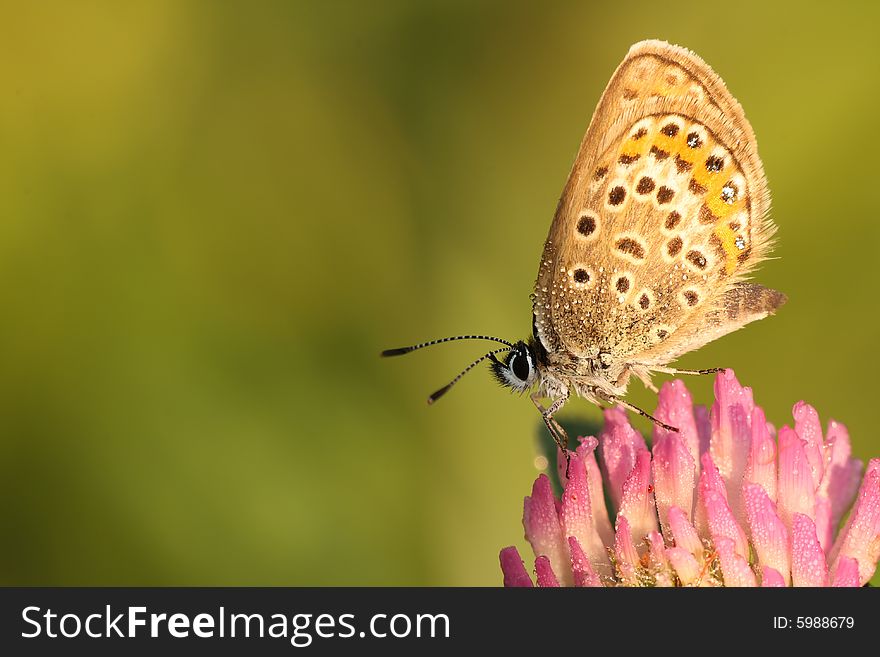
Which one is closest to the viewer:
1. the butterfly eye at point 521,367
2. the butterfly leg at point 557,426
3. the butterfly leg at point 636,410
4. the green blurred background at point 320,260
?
the butterfly leg at point 636,410

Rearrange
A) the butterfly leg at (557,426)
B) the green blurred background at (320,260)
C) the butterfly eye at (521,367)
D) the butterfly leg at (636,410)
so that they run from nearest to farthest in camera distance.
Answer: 1. the butterfly leg at (636,410)
2. the butterfly leg at (557,426)
3. the butterfly eye at (521,367)
4. the green blurred background at (320,260)

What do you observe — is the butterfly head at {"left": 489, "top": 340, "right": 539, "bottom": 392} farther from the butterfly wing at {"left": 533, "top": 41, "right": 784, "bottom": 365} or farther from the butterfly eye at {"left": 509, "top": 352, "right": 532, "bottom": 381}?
the butterfly wing at {"left": 533, "top": 41, "right": 784, "bottom": 365}

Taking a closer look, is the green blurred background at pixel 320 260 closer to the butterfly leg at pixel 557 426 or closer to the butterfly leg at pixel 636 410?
the butterfly leg at pixel 557 426

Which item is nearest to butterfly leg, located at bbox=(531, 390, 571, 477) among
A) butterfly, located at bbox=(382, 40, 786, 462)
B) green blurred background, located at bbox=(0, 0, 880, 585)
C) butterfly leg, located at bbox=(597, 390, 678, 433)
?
butterfly, located at bbox=(382, 40, 786, 462)

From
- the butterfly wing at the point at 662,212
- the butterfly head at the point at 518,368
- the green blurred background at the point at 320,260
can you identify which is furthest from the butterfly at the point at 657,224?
the green blurred background at the point at 320,260

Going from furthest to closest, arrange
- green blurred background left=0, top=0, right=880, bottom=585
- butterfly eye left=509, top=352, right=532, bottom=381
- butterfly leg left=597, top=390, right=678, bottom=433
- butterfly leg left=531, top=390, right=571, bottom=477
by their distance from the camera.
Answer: green blurred background left=0, top=0, right=880, bottom=585, butterfly eye left=509, top=352, right=532, bottom=381, butterfly leg left=531, top=390, right=571, bottom=477, butterfly leg left=597, top=390, right=678, bottom=433

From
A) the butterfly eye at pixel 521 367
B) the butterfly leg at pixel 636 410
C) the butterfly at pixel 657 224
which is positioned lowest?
the butterfly leg at pixel 636 410

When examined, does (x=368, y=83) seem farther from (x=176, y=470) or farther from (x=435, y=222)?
(x=176, y=470)

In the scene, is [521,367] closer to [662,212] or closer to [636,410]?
[636,410]
